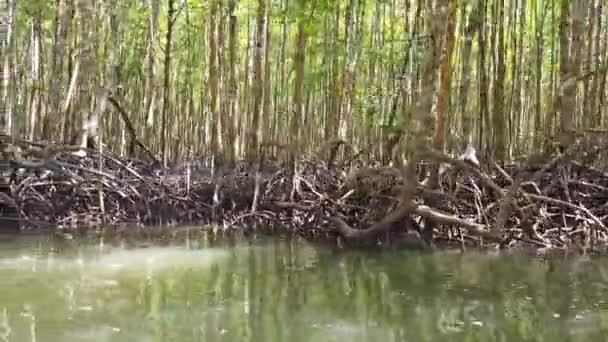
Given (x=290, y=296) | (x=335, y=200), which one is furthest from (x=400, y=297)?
(x=335, y=200)

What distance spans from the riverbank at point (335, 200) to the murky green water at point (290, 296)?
50 centimetres

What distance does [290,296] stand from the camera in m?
5.32

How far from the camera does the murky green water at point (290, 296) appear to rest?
14.0ft

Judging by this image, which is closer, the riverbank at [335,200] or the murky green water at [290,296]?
the murky green water at [290,296]

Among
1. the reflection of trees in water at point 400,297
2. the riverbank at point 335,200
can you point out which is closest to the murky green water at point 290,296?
the reflection of trees in water at point 400,297

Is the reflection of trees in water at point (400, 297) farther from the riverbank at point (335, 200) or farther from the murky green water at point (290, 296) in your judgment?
the riverbank at point (335, 200)

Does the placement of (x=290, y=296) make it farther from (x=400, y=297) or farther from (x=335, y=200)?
(x=335, y=200)

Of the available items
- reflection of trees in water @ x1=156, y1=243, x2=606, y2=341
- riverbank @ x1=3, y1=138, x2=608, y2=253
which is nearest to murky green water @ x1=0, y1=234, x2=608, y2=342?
reflection of trees in water @ x1=156, y1=243, x2=606, y2=341

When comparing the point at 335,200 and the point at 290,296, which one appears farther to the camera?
the point at 335,200

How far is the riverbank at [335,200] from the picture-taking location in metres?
7.31

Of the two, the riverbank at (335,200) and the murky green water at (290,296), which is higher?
the riverbank at (335,200)

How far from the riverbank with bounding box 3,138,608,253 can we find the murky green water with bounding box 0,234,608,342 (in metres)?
0.50

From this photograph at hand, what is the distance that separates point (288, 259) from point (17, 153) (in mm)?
3897

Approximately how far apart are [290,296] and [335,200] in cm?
298
